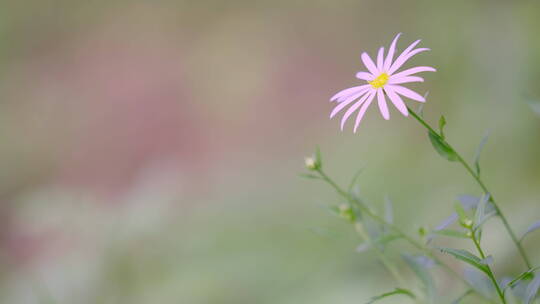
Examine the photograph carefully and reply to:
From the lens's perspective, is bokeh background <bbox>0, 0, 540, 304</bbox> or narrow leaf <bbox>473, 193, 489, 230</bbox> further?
bokeh background <bbox>0, 0, 540, 304</bbox>

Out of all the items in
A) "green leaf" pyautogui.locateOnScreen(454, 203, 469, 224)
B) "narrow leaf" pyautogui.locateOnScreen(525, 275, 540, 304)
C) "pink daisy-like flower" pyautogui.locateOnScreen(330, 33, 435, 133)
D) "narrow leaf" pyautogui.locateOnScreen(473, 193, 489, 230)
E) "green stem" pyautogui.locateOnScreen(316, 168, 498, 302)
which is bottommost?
"narrow leaf" pyautogui.locateOnScreen(525, 275, 540, 304)

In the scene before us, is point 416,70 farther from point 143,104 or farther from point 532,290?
point 143,104

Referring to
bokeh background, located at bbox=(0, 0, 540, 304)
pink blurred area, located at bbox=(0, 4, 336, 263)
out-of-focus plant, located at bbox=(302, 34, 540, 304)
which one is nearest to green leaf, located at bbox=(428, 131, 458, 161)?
out-of-focus plant, located at bbox=(302, 34, 540, 304)

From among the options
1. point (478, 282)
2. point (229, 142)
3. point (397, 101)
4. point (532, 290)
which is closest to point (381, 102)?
point (397, 101)

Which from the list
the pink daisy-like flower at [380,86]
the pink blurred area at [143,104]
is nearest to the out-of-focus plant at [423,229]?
the pink daisy-like flower at [380,86]

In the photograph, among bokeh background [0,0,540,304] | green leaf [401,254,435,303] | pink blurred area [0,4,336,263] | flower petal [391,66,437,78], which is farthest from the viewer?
pink blurred area [0,4,336,263]

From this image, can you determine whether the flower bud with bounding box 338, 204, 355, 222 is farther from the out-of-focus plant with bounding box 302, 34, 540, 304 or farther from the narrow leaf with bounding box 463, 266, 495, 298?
the narrow leaf with bounding box 463, 266, 495, 298
